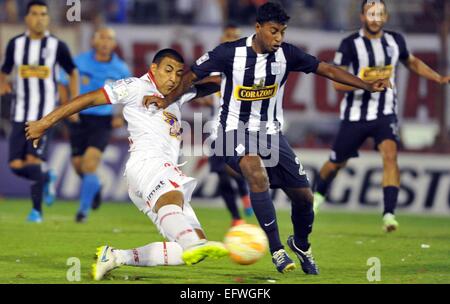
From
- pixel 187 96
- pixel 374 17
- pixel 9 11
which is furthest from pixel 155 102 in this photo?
pixel 9 11

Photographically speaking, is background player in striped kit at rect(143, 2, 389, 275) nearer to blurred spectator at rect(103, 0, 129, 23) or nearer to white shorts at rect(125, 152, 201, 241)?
white shorts at rect(125, 152, 201, 241)

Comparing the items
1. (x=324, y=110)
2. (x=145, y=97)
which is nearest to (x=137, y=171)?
(x=145, y=97)

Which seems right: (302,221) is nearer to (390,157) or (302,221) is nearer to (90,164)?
(390,157)

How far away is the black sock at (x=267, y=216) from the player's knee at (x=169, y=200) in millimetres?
751

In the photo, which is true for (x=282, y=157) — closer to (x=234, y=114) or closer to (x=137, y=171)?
(x=234, y=114)

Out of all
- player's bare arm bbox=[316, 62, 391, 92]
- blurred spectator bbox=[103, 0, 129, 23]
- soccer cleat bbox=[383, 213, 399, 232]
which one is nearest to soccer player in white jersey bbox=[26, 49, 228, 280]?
player's bare arm bbox=[316, 62, 391, 92]

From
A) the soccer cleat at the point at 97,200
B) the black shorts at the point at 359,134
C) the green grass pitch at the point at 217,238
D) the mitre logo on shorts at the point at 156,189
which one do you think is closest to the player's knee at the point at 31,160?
the green grass pitch at the point at 217,238

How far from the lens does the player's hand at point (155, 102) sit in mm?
9219

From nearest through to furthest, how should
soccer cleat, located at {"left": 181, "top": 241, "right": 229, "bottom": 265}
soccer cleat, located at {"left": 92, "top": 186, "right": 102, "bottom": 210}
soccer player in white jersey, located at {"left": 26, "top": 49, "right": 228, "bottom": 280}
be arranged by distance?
soccer cleat, located at {"left": 181, "top": 241, "right": 229, "bottom": 265} → soccer player in white jersey, located at {"left": 26, "top": 49, "right": 228, "bottom": 280} → soccer cleat, located at {"left": 92, "top": 186, "right": 102, "bottom": 210}

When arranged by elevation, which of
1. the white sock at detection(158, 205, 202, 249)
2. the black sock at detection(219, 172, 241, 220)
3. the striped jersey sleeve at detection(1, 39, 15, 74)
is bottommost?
the black sock at detection(219, 172, 241, 220)

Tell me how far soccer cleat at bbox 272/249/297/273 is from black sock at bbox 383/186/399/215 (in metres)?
3.88

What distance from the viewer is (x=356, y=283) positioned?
8.93 m

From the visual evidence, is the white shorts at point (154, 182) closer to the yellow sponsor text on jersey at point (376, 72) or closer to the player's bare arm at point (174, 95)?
the player's bare arm at point (174, 95)

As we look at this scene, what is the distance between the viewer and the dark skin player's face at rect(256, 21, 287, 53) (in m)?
9.33
